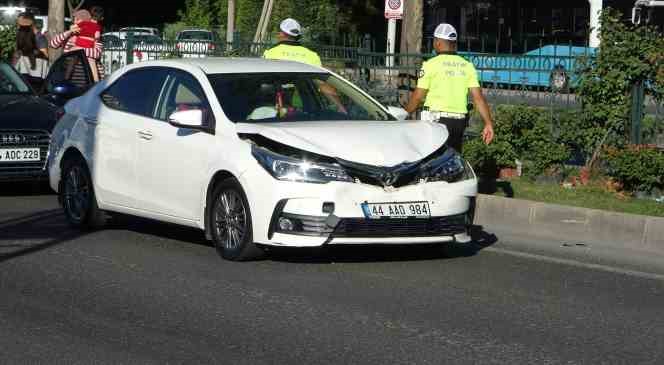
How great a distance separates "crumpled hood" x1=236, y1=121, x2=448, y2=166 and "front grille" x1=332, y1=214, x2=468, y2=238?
0.40 meters

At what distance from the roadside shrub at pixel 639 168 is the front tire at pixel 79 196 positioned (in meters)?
4.96

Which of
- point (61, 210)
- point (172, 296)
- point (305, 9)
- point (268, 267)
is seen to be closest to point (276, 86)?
point (268, 267)

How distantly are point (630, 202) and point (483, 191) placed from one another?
1.57 m

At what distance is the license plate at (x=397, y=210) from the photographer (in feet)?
31.0

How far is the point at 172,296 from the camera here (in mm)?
8609

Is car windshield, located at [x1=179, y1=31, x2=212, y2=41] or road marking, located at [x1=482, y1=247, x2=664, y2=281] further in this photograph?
car windshield, located at [x1=179, y1=31, x2=212, y2=41]

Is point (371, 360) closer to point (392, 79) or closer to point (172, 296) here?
point (172, 296)

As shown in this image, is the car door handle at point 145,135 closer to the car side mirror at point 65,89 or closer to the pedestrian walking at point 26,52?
the car side mirror at point 65,89

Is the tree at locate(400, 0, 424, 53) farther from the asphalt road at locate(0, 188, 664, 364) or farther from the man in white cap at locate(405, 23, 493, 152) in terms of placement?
the asphalt road at locate(0, 188, 664, 364)

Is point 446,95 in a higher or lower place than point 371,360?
higher

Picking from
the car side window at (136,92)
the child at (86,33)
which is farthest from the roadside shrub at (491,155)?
the child at (86,33)

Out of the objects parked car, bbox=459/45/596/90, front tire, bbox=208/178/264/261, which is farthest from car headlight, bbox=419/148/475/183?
parked car, bbox=459/45/596/90

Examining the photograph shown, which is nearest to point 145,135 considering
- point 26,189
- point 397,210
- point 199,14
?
point 397,210

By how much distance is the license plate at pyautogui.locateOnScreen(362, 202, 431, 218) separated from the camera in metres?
9.44
